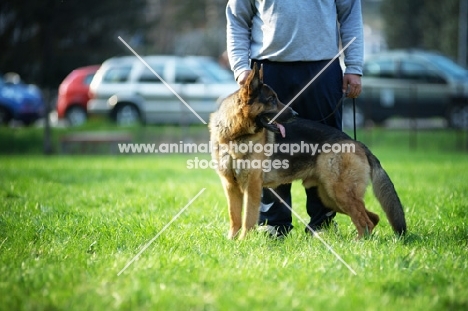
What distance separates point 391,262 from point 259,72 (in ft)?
6.27

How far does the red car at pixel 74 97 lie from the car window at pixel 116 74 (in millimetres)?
1838

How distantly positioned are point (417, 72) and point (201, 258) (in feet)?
49.1

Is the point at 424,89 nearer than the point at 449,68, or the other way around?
the point at 424,89

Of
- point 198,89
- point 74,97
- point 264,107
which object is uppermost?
point 264,107

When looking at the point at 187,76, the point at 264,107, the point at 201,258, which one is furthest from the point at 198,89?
the point at 201,258

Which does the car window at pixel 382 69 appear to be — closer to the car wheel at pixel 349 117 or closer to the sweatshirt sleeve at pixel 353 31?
the car wheel at pixel 349 117

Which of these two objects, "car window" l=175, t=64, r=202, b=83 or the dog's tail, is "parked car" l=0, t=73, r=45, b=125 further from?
the dog's tail

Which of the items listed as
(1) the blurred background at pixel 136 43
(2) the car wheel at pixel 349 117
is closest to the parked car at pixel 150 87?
(1) the blurred background at pixel 136 43

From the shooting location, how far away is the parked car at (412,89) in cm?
1692

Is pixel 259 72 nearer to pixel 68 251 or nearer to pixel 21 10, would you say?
pixel 68 251

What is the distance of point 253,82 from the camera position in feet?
17.0

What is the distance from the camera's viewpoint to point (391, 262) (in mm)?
4207

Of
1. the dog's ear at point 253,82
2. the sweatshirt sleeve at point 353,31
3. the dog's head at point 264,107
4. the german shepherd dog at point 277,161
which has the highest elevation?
the sweatshirt sleeve at point 353,31

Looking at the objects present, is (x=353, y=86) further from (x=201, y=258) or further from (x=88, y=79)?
(x=88, y=79)
